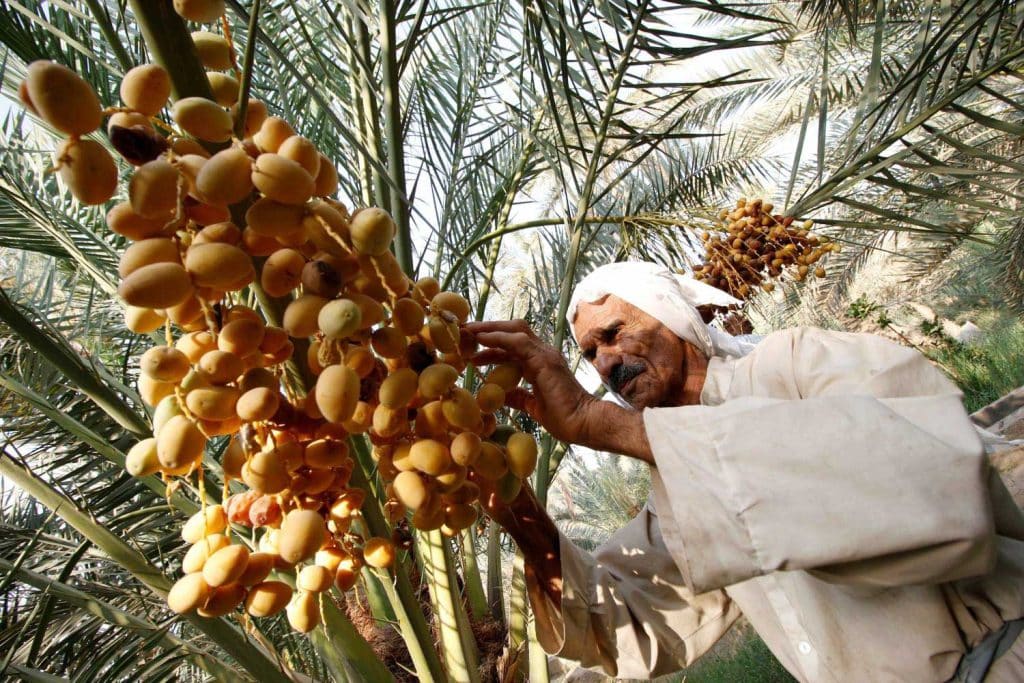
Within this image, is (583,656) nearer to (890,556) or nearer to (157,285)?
(890,556)

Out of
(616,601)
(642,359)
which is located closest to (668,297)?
(642,359)

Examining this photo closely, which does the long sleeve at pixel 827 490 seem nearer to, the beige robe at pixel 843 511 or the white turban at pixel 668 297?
the beige robe at pixel 843 511

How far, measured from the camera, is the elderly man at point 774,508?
83cm

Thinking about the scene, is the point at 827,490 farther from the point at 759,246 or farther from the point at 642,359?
the point at 759,246

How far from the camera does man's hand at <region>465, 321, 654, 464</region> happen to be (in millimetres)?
868

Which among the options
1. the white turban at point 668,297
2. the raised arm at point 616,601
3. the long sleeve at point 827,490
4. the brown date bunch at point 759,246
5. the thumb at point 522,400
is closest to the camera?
the long sleeve at point 827,490

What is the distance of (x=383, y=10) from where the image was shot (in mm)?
1112

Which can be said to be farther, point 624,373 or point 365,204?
point 365,204

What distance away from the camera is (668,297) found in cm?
148

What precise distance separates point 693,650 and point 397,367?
1.24 meters

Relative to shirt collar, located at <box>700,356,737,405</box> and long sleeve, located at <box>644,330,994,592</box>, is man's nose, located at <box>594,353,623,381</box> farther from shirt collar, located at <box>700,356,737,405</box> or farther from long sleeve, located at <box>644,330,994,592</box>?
long sleeve, located at <box>644,330,994,592</box>

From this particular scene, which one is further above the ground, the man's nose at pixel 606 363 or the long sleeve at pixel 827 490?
the man's nose at pixel 606 363

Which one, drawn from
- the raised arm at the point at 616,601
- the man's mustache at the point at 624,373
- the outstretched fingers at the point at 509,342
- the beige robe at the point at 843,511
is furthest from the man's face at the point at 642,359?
the outstretched fingers at the point at 509,342

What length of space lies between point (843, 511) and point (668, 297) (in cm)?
72
